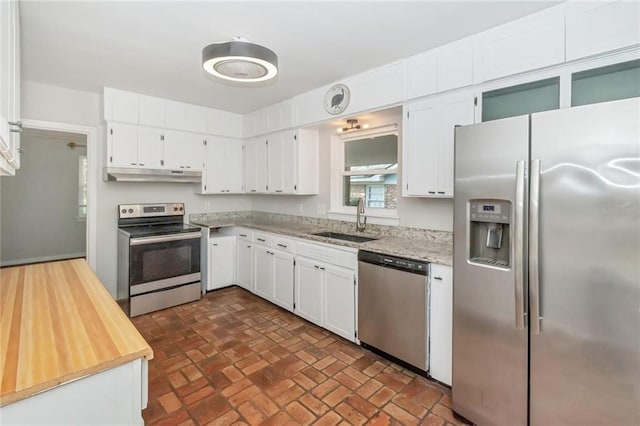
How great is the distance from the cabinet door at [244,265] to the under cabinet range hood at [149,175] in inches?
43.1

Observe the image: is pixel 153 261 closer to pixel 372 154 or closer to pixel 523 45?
pixel 372 154

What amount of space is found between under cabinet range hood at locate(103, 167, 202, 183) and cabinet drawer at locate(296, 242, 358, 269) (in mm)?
1933

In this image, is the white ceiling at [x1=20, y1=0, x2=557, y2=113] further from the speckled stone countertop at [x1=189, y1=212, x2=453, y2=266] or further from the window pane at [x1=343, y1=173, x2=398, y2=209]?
the speckled stone countertop at [x1=189, y1=212, x2=453, y2=266]

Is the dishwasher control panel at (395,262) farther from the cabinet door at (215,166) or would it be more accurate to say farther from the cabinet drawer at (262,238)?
the cabinet door at (215,166)

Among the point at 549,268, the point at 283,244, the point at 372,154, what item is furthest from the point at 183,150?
the point at 549,268

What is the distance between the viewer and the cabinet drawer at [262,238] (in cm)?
372

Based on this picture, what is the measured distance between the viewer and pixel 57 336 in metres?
1.12

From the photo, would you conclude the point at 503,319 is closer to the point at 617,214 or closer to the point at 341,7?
the point at 617,214

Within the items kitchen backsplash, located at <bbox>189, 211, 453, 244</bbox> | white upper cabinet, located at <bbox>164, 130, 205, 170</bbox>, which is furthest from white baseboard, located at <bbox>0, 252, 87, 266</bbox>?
white upper cabinet, located at <bbox>164, 130, 205, 170</bbox>

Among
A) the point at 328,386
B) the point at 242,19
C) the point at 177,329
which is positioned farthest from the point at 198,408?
the point at 242,19

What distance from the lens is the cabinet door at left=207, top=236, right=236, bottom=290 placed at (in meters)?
4.14

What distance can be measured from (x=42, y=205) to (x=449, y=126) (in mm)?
6970

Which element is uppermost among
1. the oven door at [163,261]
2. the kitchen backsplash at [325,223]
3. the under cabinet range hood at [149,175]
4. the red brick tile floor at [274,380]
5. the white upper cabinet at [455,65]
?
the white upper cabinet at [455,65]

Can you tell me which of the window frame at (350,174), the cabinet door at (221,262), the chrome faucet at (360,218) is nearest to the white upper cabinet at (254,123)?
the window frame at (350,174)
